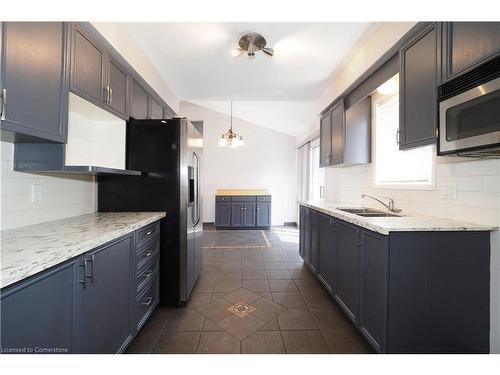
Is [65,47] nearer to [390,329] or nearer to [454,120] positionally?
[454,120]

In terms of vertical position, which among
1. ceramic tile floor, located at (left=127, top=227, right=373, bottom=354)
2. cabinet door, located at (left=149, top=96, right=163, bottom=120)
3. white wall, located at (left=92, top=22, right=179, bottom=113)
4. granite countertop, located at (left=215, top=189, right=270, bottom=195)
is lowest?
ceramic tile floor, located at (left=127, top=227, right=373, bottom=354)

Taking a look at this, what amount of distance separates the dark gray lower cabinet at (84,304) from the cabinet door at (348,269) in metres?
1.64

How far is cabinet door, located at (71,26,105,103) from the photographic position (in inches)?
56.2

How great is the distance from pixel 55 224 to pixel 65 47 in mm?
1139

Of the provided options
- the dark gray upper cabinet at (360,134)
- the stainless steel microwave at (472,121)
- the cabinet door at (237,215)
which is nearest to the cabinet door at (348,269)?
the stainless steel microwave at (472,121)

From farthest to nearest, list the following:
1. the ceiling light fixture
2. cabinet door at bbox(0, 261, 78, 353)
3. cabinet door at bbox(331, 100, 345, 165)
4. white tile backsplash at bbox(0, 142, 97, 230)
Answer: cabinet door at bbox(331, 100, 345, 165)
the ceiling light fixture
white tile backsplash at bbox(0, 142, 97, 230)
cabinet door at bbox(0, 261, 78, 353)

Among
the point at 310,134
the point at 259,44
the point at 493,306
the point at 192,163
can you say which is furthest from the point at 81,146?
the point at 310,134

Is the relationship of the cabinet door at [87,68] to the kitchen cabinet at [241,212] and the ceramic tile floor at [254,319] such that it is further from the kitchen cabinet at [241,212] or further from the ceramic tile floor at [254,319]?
the kitchen cabinet at [241,212]

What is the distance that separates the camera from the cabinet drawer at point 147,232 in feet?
5.50

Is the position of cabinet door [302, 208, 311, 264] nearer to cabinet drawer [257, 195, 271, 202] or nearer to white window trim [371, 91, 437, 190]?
white window trim [371, 91, 437, 190]

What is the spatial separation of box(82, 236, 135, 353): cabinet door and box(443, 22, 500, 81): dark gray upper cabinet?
2.24 m

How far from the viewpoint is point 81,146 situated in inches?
73.4

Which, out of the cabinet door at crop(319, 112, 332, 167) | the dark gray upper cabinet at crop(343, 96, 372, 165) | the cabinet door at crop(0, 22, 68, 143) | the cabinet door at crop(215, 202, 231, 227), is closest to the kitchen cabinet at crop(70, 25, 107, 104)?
the cabinet door at crop(0, 22, 68, 143)

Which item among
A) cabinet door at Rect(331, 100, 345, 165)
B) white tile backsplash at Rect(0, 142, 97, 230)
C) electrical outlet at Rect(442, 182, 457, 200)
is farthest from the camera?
cabinet door at Rect(331, 100, 345, 165)
